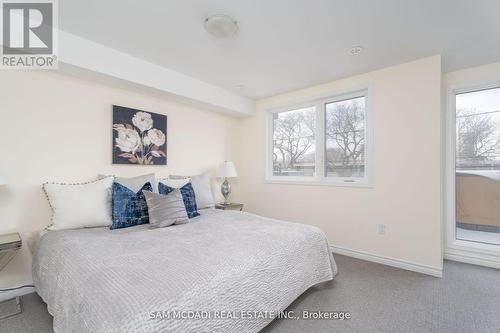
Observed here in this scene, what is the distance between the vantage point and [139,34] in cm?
215

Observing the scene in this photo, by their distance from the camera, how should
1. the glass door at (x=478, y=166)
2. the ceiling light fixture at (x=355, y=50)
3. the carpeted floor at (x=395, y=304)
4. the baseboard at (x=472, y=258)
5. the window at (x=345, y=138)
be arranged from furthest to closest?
the window at (x=345, y=138) → the glass door at (x=478, y=166) → the baseboard at (x=472, y=258) → the ceiling light fixture at (x=355, y=50) → the carpeted floor at (x=395, y=304)

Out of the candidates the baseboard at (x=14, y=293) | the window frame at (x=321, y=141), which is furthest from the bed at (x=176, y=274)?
the window frame at (x=321, y=141)

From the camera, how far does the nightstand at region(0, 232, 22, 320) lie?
1.79 m

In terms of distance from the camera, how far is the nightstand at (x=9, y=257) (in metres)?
1.79

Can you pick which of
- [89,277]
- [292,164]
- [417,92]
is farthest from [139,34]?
[417,92]

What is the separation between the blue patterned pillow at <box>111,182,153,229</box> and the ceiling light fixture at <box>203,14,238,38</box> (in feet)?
5.63

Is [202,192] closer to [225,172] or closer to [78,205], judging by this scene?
[225,172]

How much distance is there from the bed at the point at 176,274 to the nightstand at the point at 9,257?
0.16 meters

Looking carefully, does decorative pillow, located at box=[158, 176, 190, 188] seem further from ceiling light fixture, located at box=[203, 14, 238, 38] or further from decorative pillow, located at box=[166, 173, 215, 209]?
ceiling light fixture, located at box=[203, 14, 238, 38]

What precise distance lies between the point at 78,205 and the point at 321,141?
3008 millimetres

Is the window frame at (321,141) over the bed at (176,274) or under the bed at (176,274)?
over

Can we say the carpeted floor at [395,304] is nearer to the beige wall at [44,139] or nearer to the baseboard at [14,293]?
the baseboard at [14,293]

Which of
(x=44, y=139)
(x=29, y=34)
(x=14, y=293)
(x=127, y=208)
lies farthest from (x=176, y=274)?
(x=29, y=34)

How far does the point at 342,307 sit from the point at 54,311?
1984 mm
